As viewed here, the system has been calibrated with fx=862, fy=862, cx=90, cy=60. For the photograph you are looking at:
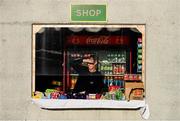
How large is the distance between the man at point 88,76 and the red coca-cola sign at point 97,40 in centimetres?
35

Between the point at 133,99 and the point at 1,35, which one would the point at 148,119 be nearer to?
the point at 133,99

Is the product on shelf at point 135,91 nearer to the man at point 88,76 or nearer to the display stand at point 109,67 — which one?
the display stand at point 109,67

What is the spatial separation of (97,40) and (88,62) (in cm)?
53

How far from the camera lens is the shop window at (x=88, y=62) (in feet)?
62.6

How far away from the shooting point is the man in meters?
19.2

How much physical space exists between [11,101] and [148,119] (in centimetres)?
306

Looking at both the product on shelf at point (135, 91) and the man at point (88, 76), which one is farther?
the man at point (88, 76)

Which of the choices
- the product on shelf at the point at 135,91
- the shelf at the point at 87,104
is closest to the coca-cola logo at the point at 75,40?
the shelf at the point at 87,104

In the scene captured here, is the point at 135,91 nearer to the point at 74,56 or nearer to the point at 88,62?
the point at 88,62

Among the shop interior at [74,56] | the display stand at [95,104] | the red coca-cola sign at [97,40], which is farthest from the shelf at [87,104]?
the red coca-cola sign at [97,40]

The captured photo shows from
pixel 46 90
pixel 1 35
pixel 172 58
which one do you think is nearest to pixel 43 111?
pixel 46 90

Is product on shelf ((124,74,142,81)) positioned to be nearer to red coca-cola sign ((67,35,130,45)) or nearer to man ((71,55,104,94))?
man ((71,55,104,94))

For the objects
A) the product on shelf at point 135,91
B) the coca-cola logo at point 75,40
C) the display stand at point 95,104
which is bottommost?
the display stand at point 95,104

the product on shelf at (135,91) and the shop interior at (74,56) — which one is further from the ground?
the shop interior at (74,56)
